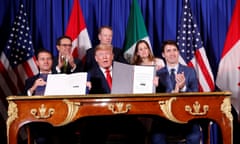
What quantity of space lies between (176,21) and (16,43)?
2.42 metres

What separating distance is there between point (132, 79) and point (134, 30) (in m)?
2.47

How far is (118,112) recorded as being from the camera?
3674 mm

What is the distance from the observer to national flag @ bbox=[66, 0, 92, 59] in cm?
622

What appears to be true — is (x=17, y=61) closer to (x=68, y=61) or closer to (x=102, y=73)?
(x=68, y=61)

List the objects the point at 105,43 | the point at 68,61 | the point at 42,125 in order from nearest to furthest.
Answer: the point at 42,125 < the point at 68,61 < the point at 105,43

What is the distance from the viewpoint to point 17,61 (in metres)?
6.09

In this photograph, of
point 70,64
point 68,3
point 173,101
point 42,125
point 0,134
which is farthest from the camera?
point 68,3

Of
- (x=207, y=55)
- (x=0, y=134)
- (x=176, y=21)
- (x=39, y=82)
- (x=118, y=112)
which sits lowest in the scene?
(x=0, y=134)

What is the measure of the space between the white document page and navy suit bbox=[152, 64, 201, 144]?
27.0 inches

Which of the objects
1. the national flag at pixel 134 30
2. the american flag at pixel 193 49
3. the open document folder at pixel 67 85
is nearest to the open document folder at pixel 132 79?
the open document folder at pixel 67 85

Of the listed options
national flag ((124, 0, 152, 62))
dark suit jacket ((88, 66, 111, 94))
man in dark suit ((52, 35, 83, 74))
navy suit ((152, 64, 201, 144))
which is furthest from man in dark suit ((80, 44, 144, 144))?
national flag ((124, 0, 152, 62))

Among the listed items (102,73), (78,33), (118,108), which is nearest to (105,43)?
(102,73)

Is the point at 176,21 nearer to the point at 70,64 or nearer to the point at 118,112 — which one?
the point at 70,64

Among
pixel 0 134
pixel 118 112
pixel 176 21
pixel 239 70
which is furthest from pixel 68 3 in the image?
pixel 118 112
